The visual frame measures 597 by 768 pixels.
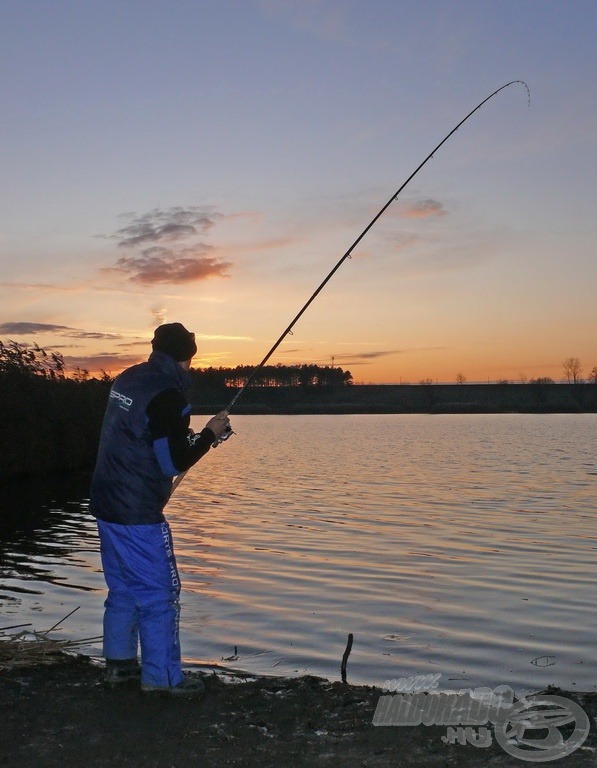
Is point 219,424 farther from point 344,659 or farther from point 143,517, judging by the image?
point 344,659

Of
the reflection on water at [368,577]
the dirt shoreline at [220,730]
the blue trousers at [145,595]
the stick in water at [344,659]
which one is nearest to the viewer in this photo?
the dirt shoreline at [220,730]

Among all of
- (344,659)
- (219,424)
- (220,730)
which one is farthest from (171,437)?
(344,659)

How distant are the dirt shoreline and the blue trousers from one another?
0.70ft

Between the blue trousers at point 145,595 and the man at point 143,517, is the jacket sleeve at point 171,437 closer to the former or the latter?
the man at point 143,517

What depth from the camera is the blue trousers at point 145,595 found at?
548 centimetres

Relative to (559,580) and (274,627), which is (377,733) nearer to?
Result: (274,627)

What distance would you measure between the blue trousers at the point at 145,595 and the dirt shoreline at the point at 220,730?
214 mm

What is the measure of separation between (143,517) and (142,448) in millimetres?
449

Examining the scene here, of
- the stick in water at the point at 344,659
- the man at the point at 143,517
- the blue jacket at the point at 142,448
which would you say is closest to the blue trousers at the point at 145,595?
the man at the point at 143,517

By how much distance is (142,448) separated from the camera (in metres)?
5.61

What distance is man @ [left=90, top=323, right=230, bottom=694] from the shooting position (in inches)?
216

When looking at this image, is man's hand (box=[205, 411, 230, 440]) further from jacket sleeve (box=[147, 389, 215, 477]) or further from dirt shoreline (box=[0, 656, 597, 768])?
dirt shoreline (box=[0, 656, 597, 768])

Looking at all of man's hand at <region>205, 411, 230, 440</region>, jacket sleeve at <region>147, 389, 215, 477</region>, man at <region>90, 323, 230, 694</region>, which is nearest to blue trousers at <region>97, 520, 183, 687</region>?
man at <region>90, 323, 230, 694</region>

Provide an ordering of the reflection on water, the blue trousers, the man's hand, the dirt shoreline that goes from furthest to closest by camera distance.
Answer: the reflection on water → the man's hand → the blue trousers → the dirt shoreline
